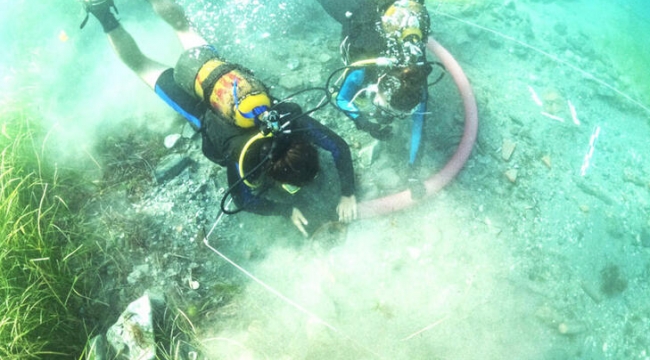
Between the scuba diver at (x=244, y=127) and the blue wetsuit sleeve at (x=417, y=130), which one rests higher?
the scuba diver at (x=244, y=127)

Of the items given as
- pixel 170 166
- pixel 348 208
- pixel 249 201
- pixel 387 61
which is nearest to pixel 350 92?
pixel 387 61

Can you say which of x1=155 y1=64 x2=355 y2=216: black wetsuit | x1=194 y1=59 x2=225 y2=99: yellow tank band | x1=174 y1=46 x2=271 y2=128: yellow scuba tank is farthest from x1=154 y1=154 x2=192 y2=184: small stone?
x1=194 y1=59 x2=225 y2=99: yellow tank band

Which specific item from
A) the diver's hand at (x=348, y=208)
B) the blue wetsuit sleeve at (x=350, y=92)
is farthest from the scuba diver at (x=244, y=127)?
the blue wetsuit sleeve at (x=350, y=92)

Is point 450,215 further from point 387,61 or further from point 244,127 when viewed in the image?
point 244,127

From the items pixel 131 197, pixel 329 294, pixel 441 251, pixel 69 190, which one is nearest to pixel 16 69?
pixel 69 190

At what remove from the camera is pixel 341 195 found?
375 centimetres

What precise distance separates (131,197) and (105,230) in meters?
0.48

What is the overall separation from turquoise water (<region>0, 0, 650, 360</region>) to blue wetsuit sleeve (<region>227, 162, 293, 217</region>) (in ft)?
1.55

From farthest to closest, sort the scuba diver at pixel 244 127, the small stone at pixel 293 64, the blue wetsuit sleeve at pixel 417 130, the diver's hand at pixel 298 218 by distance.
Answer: the small stone at pixel 293 64
the blue wetsuit sleeve at pixel 417 130
the diver's hand at pixel 298 218
the scuba diver at pixel 244 127

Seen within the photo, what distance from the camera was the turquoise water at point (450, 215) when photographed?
11.3 ft

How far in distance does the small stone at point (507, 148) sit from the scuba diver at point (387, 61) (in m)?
1.45

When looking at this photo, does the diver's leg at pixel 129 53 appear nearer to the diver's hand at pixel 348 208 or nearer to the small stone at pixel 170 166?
the small stone at pixel 170 166

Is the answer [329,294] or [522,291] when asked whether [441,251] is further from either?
[329,294]

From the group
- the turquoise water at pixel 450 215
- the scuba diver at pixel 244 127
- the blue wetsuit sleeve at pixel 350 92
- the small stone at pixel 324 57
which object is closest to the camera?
the scuba diver at pixel 244 127
